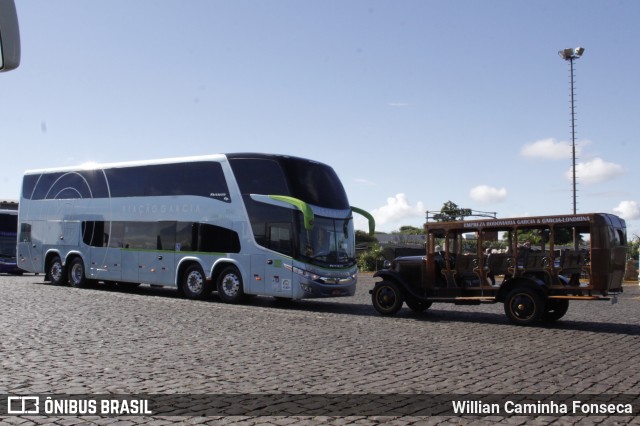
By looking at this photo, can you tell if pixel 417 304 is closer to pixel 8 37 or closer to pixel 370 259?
pixel 8 37

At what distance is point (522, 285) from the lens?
13.5 meters

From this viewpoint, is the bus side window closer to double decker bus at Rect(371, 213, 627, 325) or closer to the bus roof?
the bus roof

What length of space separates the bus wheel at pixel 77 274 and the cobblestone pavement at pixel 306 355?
662 centimetres

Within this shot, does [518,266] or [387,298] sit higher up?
[518,266]

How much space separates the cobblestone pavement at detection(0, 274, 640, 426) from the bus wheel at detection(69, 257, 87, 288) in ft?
21.7

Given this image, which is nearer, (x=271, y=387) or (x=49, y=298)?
(x=271, y=387)

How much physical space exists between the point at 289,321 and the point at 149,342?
399 centimetres

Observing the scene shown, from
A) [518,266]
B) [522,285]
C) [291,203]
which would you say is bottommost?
[522,285]

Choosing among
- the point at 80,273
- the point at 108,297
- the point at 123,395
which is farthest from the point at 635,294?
the point at 123,395

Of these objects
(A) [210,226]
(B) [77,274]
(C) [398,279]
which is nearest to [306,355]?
(C) [398,279]

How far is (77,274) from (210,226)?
285 inches

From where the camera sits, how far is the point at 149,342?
10117mm

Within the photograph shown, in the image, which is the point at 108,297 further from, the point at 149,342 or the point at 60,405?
the point at 60,405

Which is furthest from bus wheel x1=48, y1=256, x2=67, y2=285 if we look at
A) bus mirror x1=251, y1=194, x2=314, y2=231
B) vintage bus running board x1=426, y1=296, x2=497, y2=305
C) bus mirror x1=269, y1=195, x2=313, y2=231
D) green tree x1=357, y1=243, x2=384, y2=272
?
green tree x1=357, y1=243, x2=384, y2=272
